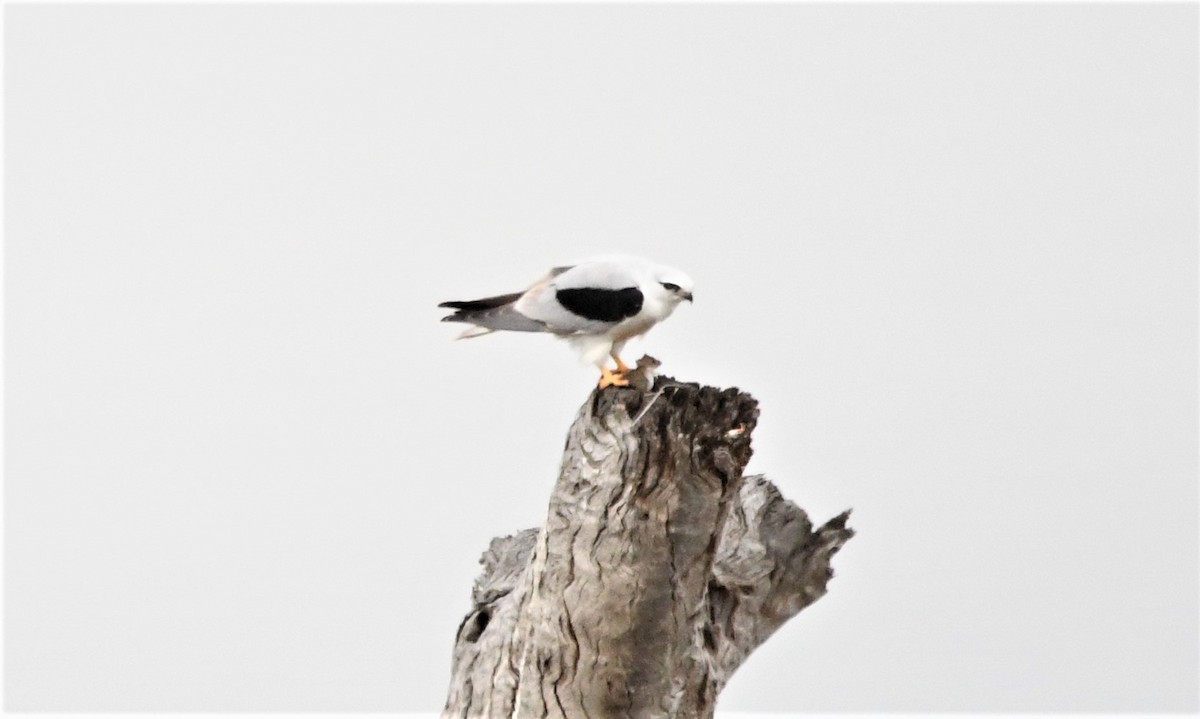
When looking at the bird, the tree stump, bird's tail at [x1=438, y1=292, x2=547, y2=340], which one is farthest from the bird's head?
bird's tail at [x1=438, y1=292, x2=547, y2=340]

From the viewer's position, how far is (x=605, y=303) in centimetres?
399

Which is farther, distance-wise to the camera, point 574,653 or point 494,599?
point 494,599

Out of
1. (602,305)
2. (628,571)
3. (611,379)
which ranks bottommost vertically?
Answer: (628,571)

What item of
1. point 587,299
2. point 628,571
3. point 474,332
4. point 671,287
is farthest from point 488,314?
point 628,571

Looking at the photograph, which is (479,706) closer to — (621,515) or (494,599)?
(494,599)

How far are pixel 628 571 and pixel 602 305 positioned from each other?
2.29 feet

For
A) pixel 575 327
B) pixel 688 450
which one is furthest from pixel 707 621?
pixel 575 327

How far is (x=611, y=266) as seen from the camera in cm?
404

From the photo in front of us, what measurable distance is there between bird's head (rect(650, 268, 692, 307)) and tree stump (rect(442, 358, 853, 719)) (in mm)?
220

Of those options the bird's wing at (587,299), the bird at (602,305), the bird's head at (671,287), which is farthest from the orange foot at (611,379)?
the bird's head at (671,287)

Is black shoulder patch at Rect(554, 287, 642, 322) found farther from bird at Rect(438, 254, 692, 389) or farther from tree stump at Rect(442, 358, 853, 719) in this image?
tree stump at Rect(442, 358, 853, 719)

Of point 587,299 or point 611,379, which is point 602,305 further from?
point 611,379

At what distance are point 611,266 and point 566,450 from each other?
20.4 inches

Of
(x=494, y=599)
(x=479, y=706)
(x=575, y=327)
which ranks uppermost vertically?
(x=575, y=327)
